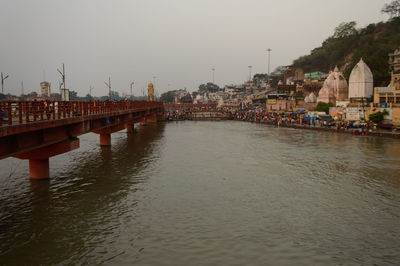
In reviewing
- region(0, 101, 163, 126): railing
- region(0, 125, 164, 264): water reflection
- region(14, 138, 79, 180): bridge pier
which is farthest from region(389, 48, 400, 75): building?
region(14, 138, 79, 180): bridge pier

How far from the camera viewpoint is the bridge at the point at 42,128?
14117mm

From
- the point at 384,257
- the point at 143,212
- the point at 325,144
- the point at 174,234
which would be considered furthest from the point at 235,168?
the point at 325,144

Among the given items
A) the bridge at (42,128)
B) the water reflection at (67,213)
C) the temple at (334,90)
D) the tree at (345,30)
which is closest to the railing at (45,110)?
the bridge at (42,128)

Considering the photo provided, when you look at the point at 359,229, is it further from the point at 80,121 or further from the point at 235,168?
the point at 80,121

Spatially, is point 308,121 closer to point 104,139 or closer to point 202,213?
point 104,139

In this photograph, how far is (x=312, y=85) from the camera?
311 feet

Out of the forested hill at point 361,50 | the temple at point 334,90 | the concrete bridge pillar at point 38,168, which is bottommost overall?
the concrete bridge pillar at point 38,168

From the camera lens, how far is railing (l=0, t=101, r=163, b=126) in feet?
47.2

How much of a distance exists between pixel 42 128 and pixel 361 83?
58.1 meters

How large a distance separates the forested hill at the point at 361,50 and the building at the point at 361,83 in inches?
396

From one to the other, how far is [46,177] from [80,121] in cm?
424

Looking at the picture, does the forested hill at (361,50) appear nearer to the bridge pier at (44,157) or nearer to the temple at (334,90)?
the temple at (334,90)

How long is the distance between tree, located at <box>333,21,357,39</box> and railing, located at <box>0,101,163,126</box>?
10432cm

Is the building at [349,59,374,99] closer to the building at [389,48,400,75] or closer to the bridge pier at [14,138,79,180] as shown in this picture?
the building at [389,48,400,75]
